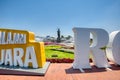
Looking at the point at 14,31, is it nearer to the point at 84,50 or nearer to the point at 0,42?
the point at 0,42

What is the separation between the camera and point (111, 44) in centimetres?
1515

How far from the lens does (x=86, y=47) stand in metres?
14.2

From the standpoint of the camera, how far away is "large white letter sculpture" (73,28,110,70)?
14172mm

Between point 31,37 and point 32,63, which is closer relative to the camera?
point 32,63

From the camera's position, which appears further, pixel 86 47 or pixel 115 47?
pixel 115 47

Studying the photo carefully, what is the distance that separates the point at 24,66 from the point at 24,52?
0.95 m

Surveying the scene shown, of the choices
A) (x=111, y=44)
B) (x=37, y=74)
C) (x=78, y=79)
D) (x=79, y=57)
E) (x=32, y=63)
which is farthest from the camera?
(x=111, y=44)

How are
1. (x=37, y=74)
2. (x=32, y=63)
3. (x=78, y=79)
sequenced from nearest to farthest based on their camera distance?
(x=78, y=79), (x=37, y=74), (x=32, y=63)

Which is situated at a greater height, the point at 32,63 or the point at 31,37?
the point at 31,37

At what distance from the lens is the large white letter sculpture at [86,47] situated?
14.2m

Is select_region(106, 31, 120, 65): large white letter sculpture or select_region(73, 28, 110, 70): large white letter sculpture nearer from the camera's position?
select_region(73, 28, 110, 70): large white letter sculpture

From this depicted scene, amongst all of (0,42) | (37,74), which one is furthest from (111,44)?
(0,42)

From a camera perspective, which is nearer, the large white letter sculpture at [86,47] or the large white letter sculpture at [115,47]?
the large white letter sculpture at [86,47]

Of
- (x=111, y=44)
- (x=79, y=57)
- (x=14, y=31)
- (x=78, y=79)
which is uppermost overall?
(x=14, y=31)
